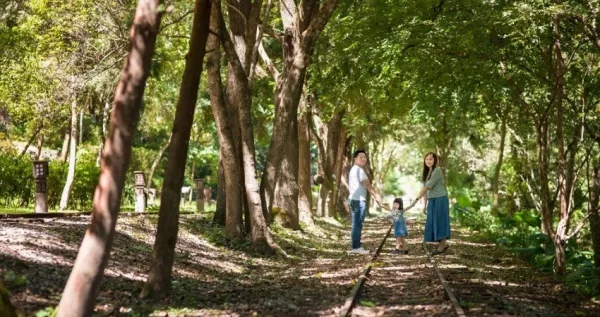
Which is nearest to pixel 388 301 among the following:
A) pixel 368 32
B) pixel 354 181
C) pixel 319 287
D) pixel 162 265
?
pixel 319 287

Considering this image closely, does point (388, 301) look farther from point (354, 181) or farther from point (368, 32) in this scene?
point (368, 32)

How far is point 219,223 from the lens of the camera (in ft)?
64.1

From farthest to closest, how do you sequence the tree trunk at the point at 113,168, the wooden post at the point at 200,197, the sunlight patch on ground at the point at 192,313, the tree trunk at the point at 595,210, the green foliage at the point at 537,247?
the wooden post at the point at 200,197, the tree trunk at the point at 595,210, the green foliage at the point at 537,247, the sunlight patch on ground at the point at 192,313, the tree trunk at the point at 113,168

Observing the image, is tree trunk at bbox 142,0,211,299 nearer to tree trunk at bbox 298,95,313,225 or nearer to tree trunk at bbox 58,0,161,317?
tree trunk at bbox 58,0,161,317

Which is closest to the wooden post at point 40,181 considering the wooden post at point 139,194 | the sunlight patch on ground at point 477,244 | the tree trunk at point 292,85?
the wooden post at point 139,194

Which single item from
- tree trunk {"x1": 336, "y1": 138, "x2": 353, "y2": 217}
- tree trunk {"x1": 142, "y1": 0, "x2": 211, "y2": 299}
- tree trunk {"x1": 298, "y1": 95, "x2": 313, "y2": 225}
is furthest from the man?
tree trunk {"x1": 336, "y1": 138, "x2": 353, "y2": 217}

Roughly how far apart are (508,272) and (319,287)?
4.23 metres

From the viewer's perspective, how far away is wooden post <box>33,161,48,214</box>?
20.0 metres

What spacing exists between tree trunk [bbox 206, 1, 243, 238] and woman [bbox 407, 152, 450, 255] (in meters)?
3.85

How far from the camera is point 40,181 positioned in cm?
2019

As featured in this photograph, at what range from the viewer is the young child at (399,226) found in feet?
53.1

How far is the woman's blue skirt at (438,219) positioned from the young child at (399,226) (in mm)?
580

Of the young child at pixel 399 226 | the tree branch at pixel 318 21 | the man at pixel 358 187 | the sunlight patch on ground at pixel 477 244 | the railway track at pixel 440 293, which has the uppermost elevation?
the tree branch at pixel 318 21

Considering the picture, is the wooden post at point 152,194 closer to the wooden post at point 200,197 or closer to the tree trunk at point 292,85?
the wooden post at point 200,197
